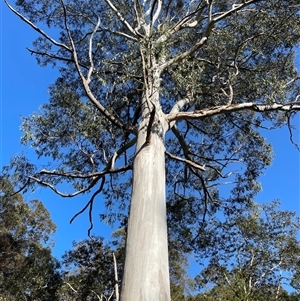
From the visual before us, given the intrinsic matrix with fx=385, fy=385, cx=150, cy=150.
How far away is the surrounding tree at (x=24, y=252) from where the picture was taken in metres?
9.61

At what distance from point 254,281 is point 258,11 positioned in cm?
604

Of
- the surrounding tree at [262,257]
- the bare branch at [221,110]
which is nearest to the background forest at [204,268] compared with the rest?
the surrounding tree at [262,257]

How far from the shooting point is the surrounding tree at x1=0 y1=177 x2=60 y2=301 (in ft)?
31.5

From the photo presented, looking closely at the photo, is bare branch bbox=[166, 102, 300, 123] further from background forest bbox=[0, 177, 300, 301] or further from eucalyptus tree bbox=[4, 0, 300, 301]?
background forest bbox=[0, 177, 300, 301]

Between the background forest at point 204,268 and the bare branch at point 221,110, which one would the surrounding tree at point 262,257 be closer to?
the background forest at point 204,268

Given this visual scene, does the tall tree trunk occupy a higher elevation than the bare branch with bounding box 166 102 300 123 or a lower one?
lower

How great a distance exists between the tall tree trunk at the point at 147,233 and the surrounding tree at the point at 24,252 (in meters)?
6.67

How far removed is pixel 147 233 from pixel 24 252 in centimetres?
1053

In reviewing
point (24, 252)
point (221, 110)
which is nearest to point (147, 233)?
point (221, 110)

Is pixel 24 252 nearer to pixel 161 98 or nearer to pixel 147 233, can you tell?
pixel 161 98

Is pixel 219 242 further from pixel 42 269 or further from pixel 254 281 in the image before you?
pixel 42 269

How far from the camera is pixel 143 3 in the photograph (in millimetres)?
6293

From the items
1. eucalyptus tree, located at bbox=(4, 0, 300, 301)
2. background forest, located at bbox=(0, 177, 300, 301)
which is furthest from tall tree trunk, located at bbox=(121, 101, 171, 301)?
background forest, located at bbox=(0, 177, 300, 301)

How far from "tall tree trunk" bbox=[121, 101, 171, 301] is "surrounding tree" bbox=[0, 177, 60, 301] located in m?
6.67
